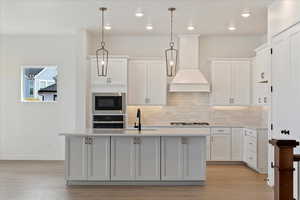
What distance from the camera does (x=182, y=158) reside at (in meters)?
6.03

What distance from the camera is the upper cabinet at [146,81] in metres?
8.56

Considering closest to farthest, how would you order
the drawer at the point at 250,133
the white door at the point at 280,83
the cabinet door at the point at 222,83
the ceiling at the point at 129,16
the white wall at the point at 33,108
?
the white door at the point at 280,83 < the ceiling at the point at 129,16 < the drawer at the point at 250,133 < the cabinet door at the point at 222,83 < the white wall at the point at 33,108

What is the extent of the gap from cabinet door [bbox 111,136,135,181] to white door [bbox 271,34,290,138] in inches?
89.8

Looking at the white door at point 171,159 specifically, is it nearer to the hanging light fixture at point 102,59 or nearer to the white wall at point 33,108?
the hanging light fixture at point 102,59

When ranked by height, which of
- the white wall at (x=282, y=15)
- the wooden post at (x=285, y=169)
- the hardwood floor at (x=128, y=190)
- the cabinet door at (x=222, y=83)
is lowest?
the hardwood floor at (x=128, y=190)

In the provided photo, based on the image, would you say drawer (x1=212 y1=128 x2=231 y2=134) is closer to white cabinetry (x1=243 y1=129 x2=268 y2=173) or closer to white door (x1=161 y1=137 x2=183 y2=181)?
white cabinetry (x1=243 y1=129 x2=268 y2=173)

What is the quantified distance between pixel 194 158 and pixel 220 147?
2566 millimetres

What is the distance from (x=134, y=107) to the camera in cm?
888

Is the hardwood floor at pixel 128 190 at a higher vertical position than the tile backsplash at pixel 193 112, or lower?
lower

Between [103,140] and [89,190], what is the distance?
0.80 metres

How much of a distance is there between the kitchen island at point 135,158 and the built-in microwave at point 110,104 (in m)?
2.32

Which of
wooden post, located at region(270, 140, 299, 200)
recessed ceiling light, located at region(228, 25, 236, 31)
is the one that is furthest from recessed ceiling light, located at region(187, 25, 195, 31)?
Result: wooden post, located at region(270, 140, 299, 200)

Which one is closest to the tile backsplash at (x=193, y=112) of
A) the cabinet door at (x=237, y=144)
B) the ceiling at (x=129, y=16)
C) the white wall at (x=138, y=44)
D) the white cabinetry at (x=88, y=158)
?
the cabinet door at (x=237, y=144)

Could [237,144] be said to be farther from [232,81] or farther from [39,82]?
[39,82]
